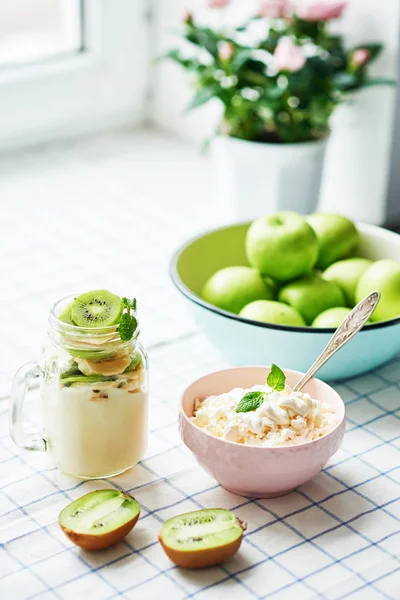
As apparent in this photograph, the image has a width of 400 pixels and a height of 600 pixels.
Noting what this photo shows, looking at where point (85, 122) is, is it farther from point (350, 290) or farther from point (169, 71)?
point (350, 290)

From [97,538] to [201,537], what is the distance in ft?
0.30

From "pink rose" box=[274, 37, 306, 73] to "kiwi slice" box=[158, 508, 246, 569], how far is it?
0.80 metres

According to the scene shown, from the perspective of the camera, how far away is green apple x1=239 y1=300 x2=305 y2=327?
1134 mm

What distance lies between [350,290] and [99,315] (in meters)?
0.40

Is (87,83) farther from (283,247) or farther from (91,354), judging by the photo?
(91,354)

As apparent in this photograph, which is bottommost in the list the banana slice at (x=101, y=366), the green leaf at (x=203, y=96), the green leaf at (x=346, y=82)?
the banana slice at (x=101, y=366)

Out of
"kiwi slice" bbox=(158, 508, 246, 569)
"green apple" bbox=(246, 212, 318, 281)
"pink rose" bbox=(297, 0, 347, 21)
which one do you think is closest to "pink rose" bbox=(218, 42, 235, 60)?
"pink rose" bbox=(297, 0, 347, 21)

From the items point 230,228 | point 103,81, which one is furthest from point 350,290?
point 103,81

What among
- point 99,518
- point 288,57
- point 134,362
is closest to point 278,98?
point 288,57

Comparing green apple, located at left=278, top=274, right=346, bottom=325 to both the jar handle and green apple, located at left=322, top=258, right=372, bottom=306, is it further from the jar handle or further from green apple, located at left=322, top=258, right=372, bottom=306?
the jar handle

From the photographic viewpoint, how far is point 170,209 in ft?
5.66

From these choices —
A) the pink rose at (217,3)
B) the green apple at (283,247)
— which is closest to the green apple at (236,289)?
the green apple at (283,247)

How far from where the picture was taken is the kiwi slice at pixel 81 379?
3.09 ft

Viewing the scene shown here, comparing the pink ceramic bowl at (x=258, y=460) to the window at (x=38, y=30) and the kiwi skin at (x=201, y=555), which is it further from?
the window at (x=38, y=30)
